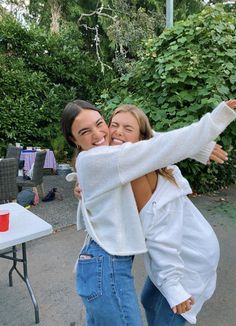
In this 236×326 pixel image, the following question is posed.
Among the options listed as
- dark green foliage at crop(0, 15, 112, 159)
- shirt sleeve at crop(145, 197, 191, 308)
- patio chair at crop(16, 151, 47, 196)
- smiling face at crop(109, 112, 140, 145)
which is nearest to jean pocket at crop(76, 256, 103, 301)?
shirt sleeve at crop(145, 197, 191, 308)

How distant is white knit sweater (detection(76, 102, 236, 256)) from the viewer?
46.9 inches

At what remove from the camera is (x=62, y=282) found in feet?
10.4

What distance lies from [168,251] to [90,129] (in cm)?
53

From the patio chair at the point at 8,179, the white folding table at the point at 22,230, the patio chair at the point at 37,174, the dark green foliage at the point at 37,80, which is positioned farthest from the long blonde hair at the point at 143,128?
the dark green foliage at the point at 37,80

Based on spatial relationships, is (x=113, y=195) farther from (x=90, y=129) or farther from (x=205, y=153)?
(x=205, y=153)

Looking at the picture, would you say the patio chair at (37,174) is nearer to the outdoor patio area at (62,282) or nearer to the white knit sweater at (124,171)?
the outdoor patio area at (62,282)

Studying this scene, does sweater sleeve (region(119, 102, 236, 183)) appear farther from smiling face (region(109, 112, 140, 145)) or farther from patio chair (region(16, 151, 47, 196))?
patio chair (region(16, 151, 47, 196))

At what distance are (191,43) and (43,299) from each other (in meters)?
3.75

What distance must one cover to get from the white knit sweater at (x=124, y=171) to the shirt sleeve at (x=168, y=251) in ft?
0.17

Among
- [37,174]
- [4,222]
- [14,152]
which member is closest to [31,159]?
[14,152]

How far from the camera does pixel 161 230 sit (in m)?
1.33

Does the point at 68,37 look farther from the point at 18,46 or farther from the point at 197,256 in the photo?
the point at 197,256

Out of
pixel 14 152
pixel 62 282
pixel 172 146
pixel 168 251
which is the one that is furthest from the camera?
pixel 14 152

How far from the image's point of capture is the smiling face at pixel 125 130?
54.9 inches
